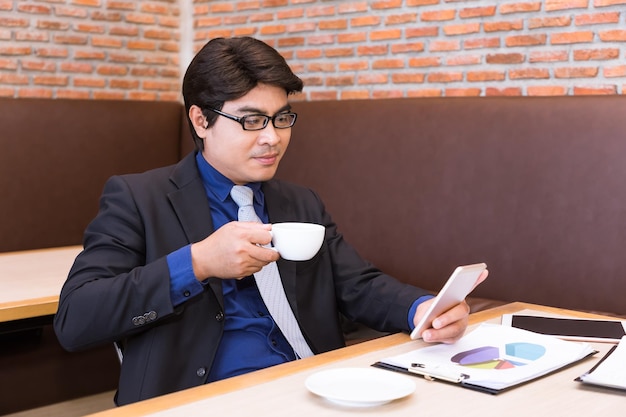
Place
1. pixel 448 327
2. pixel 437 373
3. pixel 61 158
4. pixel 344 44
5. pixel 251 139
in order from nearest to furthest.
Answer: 1. pixel 437 373
2. pixel 448 327
3. pixel 251 139
4. pixel 61 158
5. pixel 344 44

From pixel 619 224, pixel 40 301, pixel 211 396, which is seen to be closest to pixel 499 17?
pixel 619 224

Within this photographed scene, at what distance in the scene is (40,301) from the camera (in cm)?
235

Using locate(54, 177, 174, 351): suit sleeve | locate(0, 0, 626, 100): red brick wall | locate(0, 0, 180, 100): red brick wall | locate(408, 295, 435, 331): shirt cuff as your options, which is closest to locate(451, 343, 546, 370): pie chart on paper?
locate(408, 295, 435, 331): shirt cuff

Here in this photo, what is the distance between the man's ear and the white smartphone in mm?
780

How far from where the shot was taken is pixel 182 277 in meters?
1.68

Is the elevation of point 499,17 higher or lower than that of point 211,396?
higher

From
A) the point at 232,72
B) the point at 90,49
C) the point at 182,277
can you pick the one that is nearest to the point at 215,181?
the point at 232,72

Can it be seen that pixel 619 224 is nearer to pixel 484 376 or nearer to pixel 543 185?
pixel 543 185

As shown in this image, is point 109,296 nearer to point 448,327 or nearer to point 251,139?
point 251,139

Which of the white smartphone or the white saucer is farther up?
the white smartphone

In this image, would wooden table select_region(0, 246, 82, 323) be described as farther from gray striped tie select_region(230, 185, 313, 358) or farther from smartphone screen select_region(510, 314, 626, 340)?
smartphone screen select_region(510, 314, 626, 340)

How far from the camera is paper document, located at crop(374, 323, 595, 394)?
140 cm

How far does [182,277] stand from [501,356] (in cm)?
66

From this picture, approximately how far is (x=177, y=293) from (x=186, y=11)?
375 cm
